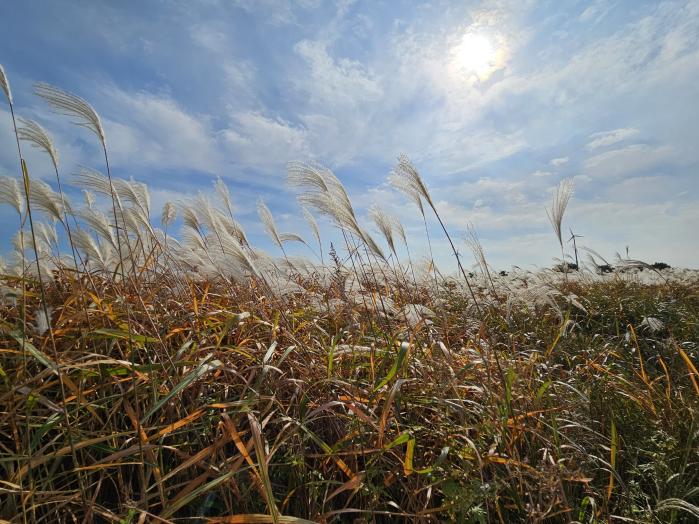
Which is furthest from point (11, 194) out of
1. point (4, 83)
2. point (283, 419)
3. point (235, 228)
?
point (283, 419)

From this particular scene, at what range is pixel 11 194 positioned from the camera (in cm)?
204

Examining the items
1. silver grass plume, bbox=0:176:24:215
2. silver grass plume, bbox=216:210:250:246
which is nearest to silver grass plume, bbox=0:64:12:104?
silver grass plume, bbox=0:176:24:215

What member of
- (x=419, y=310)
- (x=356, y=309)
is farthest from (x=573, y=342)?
(x=356, y=309)

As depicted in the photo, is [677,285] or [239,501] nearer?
[239,501]

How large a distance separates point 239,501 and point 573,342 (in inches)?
136

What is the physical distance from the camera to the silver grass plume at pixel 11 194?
2.02 metres

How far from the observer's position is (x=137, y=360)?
6.85ft

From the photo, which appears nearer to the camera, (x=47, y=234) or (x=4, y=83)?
(x=4, y=83)

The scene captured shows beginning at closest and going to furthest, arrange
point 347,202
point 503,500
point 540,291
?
point 503,500 → point 347,202 → point 540,291

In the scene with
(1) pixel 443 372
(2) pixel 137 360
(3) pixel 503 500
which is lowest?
(3) pixel 503 500

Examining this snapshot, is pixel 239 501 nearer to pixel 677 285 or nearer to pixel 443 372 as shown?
pixel 443 372

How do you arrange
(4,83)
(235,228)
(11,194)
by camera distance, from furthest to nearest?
(235,228), (11,194), (4,83)

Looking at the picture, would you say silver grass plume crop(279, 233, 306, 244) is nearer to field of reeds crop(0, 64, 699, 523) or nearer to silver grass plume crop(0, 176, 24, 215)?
field of reeds crop(0, 64, 699, 523)

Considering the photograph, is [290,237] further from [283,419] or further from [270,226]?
[283,419]
